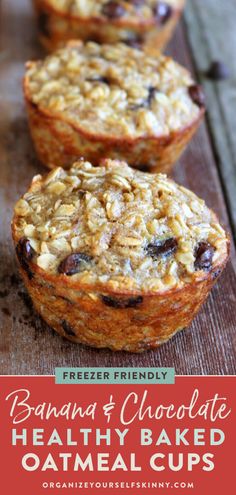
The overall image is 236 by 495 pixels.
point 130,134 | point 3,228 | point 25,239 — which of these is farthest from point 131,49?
point 25,239

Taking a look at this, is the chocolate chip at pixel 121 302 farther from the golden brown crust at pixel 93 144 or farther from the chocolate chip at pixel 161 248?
the golden brown crust at pixel 93 144

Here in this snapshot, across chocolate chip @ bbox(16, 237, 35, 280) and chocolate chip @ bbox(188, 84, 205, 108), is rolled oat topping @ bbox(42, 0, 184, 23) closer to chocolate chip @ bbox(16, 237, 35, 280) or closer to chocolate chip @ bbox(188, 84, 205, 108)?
chocolate chip @ bbox(188, 84, 205, 108)

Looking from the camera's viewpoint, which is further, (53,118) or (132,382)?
(53,118)

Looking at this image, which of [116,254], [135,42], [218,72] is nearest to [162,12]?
[135,42]

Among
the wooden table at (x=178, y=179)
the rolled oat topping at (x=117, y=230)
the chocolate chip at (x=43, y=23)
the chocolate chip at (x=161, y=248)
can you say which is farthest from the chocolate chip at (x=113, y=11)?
the chocolate chip at (x=161, y=248)

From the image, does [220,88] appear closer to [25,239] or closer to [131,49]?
[131,49]
